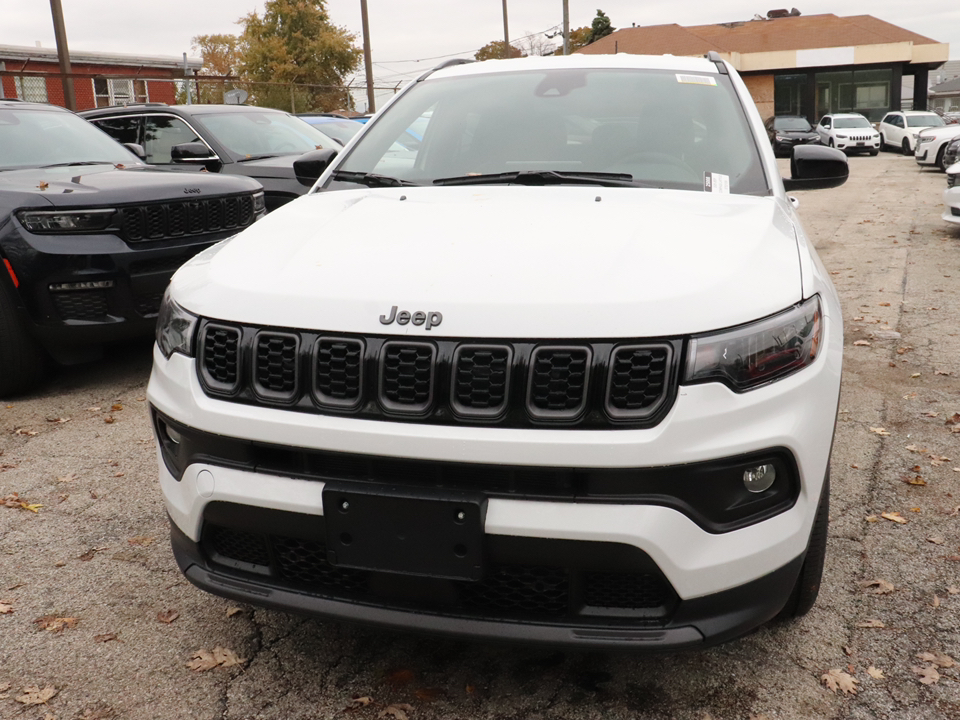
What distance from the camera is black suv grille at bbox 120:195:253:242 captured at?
518 cm

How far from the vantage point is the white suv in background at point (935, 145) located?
20484 mm

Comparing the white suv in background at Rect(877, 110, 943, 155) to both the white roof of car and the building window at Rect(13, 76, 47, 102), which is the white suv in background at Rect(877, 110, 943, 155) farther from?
the white roof of car

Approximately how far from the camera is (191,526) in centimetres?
233

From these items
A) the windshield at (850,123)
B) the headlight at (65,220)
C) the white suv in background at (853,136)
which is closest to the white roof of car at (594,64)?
the headlight at (65,220)

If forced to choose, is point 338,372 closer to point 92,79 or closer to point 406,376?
point 406,376

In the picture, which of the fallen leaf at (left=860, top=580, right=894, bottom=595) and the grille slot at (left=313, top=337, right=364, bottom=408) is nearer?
the grille slot at (left=313, top=337, right=364, bottom=408)

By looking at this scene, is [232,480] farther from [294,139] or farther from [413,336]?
[294,139]

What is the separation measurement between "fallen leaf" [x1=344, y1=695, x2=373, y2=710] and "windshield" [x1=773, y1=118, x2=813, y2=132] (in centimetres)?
3318

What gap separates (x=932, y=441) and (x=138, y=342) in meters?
5.27

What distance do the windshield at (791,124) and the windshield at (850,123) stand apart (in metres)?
1.07

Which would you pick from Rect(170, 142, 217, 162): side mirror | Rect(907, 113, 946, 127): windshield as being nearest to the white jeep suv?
Rect(170, 142, 217, 162): side mirror

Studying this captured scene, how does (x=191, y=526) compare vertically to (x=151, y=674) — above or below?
above

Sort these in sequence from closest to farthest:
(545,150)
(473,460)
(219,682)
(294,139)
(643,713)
A: (473,460), (643,713), (219,682), (545,150), (294,139)

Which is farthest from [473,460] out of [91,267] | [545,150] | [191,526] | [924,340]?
[924,340]
